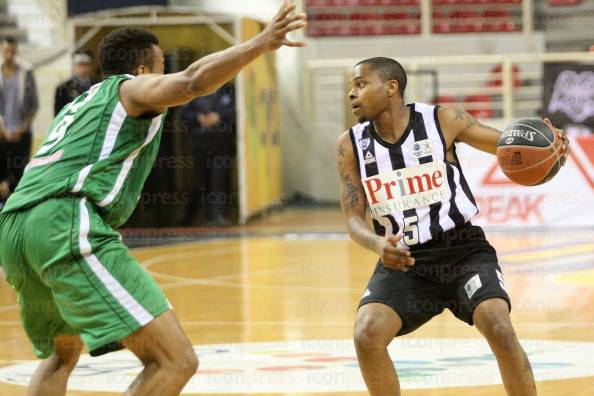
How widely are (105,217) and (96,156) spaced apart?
0.85 feet

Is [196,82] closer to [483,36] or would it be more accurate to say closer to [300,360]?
[300,360]

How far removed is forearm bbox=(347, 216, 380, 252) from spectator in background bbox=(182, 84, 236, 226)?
36.8ft

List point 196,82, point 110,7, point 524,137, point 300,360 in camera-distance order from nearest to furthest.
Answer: point 196,82 < point 524,137 < point 300,360 < point 110,7

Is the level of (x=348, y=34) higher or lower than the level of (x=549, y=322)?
higher

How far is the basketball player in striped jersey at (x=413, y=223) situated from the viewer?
5.23 m

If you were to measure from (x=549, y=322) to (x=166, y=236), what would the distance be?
335 inches

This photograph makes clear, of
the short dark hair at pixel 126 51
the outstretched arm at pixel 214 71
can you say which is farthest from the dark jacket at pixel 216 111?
the outstretched arm at pixel 214 71

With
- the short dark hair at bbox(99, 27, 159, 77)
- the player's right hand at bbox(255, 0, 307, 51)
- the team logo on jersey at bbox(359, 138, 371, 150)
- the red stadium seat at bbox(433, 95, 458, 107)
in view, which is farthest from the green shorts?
the red stadium seat at bbox(433, 95, 458, 107)

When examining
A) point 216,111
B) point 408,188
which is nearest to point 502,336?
point 408,188

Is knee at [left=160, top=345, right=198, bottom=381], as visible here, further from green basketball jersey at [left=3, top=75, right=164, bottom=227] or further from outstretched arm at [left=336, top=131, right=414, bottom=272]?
outstretched arm at [left=336, top=131, right=414, bottom=272]

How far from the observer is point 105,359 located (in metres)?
7.82

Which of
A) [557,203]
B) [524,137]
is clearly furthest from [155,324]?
[557,203]

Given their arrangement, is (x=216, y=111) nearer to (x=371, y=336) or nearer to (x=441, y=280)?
(x=441, y=280)

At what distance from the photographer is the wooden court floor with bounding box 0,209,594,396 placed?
721 centimetres
